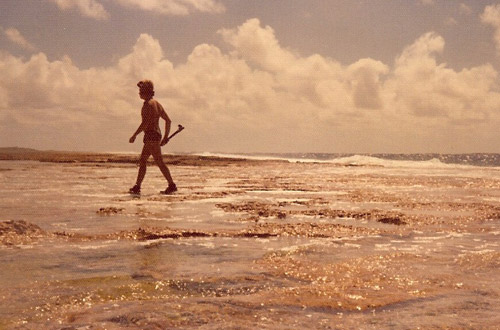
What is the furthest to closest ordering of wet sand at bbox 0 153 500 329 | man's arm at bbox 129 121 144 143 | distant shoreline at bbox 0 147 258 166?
distant shoreline at bbox 0 147 258 166 → man's arm at bbox 129 121 144 143 → wet sand at bbox 0 153 500 329

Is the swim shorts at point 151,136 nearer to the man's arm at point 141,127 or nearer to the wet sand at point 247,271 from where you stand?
the man's arm at point 141,127

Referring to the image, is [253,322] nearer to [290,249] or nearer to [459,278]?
[459,278]

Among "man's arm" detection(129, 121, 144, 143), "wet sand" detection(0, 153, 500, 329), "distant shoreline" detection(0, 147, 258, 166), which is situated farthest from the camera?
"distant shoreline" detection(0, 147, 258, 166)

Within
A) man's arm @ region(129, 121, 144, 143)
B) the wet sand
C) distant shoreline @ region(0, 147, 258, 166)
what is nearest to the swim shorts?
man's arm @ region(129, 121, 144, 143)

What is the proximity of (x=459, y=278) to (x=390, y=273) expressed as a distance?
1.50 ft

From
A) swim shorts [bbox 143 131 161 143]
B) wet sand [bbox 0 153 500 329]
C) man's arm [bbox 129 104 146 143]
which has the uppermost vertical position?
man's arm [bbox 129 104 146 143]

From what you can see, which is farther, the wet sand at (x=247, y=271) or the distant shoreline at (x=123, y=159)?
the distant shoreline at (x=123, y=159)

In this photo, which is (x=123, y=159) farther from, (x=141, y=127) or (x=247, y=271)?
(x=247, y=271)

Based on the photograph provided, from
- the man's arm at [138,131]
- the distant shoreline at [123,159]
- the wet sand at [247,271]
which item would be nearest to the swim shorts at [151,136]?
the man's arm at [138,131]

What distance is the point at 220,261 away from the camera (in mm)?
3668

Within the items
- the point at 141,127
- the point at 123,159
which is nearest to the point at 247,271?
the point at 141,127

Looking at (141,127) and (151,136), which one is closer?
(141,127)

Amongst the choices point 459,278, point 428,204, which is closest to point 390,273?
point 459,278

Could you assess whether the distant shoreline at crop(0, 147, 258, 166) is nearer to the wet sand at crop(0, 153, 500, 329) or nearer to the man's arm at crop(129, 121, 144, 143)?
the man's arm at crop(129, 121, 144, 143)
